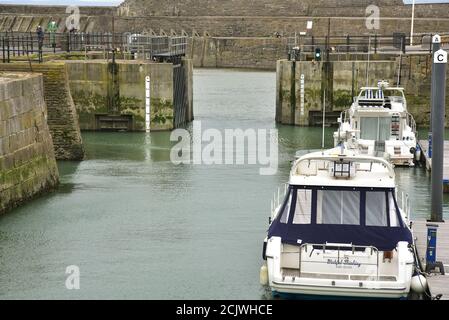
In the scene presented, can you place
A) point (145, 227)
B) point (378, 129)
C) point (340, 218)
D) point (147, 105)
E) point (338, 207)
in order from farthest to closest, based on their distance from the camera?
point (147, 105), point (378, 129), point (145, 227), point (338, 207), point (340, 218)

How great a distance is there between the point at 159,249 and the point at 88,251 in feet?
4.35

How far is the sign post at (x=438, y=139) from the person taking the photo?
2064 cm

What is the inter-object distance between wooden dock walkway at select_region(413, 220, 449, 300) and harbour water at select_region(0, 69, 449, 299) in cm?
262

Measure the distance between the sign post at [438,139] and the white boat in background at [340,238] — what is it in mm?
3430

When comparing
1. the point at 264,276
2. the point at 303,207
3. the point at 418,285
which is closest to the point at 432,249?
the point at 418,285

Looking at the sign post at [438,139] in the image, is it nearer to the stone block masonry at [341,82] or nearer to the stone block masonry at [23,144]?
the stone block masonry at [23,144]

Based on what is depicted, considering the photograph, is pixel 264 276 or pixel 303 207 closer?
pixel 264 276

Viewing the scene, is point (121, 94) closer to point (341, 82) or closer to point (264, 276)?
point (341, 82)

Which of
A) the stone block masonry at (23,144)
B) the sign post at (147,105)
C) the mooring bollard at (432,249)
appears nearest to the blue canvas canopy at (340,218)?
the mooring bollard at (432,249)

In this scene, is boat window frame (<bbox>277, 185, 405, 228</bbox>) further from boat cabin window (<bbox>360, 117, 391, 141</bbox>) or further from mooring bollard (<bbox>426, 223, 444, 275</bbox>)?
boat cabin window (<bbox>360, 117, 391, 141</bbox>)

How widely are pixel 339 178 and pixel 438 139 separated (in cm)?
438

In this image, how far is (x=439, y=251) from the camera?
1803 cm

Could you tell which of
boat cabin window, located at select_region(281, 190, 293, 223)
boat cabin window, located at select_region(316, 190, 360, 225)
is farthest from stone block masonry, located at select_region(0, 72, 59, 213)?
boat cabin window, located at select_region(316, 190, 360, 225)

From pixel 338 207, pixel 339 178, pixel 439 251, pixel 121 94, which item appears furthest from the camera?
pixel 121 94
